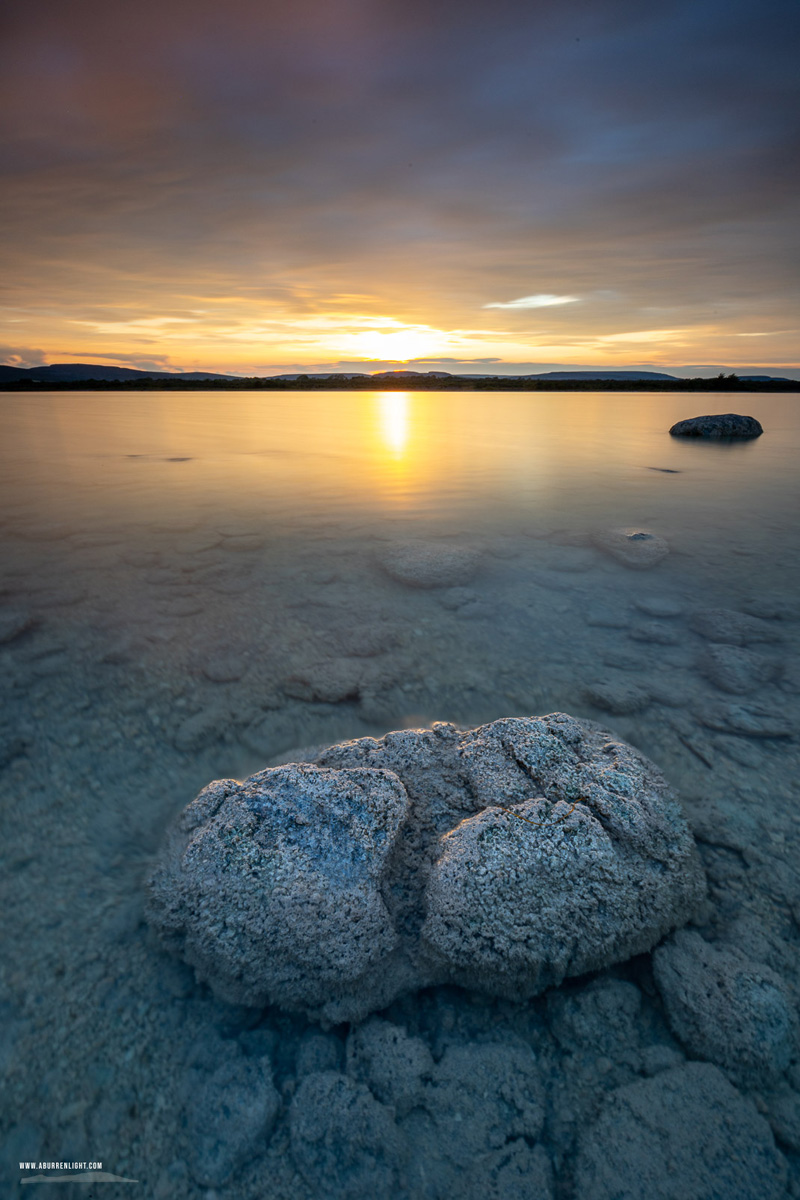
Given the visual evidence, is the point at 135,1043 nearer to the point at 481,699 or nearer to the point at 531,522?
the point at 481,699

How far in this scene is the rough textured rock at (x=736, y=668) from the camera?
436cm

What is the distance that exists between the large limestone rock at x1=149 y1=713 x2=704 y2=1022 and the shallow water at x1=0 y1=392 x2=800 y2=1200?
0.50 ft

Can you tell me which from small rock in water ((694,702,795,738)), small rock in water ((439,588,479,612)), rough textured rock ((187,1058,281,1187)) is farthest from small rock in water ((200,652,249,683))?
small rock in water ((694,702,795,738))

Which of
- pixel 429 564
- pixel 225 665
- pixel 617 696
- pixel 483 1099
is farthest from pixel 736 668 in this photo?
pixel 225 665

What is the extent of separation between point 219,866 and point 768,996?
2.31 m

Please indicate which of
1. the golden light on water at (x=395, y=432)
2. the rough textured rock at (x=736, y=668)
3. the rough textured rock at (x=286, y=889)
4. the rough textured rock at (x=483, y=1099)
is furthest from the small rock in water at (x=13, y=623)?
the golden light on water at (x=395, y=432)

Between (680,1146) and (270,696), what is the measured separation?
3366 millimetres

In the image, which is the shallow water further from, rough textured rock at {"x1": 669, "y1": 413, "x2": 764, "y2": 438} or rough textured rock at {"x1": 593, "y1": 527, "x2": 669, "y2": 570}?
rough textured rock at {"x1": 669, "y1": 413, "x2": 764, "y2": 438}

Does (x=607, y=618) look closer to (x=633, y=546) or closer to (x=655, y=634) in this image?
(x=655, y=634)

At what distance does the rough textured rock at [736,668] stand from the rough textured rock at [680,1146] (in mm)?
3031

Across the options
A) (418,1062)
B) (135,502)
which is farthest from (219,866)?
(135,502)

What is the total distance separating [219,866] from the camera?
236 cm

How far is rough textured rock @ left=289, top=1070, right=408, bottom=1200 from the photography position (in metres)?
1.75

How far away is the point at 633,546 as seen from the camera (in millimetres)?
7934
